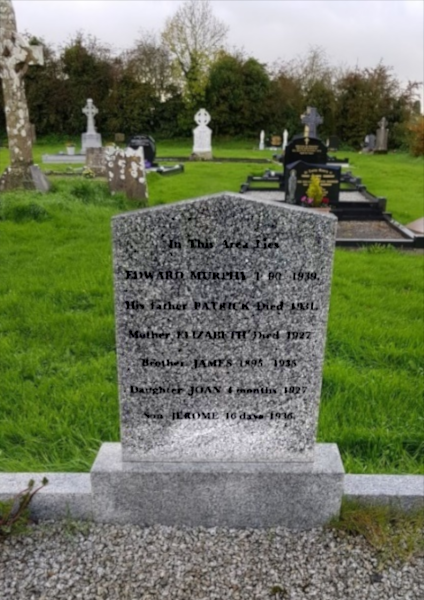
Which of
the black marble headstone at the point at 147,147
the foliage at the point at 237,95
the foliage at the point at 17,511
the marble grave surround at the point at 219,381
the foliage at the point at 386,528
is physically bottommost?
the foliage at the point at 386,528

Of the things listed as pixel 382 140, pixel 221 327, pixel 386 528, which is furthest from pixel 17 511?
pixel 382 140

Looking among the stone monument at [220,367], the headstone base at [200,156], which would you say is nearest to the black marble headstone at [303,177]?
the stone monument at [220,367]

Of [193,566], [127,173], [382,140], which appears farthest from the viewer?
[382,140]

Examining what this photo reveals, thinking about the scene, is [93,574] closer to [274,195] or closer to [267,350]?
[267,350]

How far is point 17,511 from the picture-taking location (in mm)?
2141

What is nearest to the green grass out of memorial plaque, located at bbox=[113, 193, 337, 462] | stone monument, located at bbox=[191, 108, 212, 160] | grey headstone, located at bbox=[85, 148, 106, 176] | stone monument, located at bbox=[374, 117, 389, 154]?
memorial plaque, located at bbox=[113, 193, 337, 462]

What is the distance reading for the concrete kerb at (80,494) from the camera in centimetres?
223

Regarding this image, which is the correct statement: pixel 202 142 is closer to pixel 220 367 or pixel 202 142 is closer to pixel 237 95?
pixel 237 95

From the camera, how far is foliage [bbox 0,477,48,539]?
2107 millimetres

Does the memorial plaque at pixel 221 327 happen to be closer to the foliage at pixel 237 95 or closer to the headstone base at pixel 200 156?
the headstone base at pixel 200 156

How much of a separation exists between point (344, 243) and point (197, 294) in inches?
235

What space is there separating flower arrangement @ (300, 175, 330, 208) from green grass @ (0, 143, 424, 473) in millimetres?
2726

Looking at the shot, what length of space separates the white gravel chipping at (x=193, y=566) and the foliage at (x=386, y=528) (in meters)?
0.04

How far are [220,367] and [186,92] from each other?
35691mm
